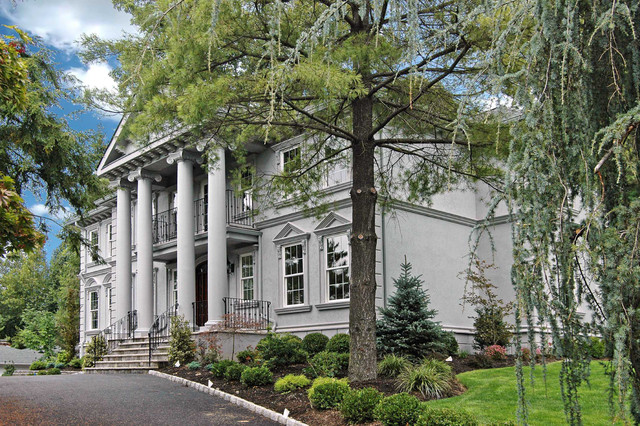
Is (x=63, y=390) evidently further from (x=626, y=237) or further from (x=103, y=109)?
(x=626, y=237)

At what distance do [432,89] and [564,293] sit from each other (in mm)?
7699

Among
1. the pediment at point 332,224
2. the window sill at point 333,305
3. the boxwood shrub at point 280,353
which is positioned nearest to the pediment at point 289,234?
the pediment at point 332,224

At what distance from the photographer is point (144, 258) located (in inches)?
784

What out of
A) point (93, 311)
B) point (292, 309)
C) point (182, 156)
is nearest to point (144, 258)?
point (182, 156)

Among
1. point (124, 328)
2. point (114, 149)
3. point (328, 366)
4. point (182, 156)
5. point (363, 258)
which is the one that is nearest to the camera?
point (363, 258)

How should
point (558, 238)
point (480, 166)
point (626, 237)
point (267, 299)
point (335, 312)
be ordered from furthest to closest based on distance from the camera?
point (267, 299) < point (335, 312) < point (480, 166) < point (558, 238) < point (626, 237)

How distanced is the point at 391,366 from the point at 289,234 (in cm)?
742

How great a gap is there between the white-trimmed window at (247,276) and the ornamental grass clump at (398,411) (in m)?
11.5

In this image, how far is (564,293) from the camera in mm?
3543

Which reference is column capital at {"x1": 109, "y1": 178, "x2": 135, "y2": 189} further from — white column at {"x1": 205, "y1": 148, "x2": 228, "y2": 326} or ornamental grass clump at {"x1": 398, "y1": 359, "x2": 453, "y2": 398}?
Answer: ornamental grass clump at {"x1": 398, "y1": 359, "x2": 453, "y2": 398}

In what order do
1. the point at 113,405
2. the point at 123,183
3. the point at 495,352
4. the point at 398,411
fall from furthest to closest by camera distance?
1. the point at 123,183
2. the point at 495,352
3. the point at 113,405
4. the point at 398,411

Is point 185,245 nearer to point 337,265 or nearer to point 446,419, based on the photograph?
point 337,265

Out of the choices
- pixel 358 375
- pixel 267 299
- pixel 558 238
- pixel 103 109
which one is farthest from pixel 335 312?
pixel 558 238

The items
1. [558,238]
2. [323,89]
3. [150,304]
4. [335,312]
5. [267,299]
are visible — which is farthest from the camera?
[150,304]
